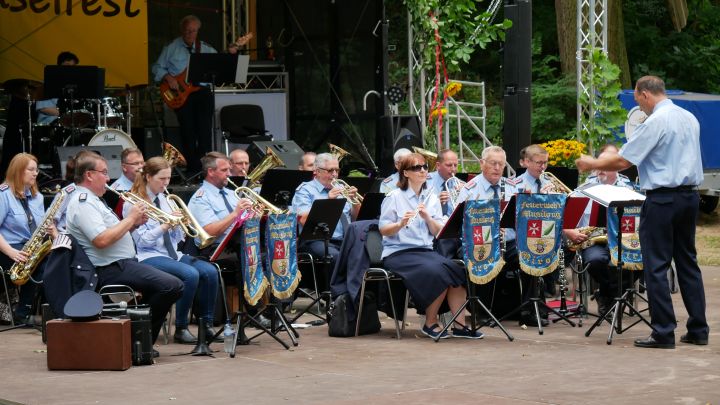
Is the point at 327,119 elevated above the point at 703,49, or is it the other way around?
the point at 703,49

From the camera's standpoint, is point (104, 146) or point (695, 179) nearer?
point (695, 179)

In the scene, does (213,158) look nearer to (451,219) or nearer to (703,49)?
(451,219)

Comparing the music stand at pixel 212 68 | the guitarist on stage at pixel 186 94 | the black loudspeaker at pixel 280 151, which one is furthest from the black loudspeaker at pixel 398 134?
the guitarist on stage at pixel 186 94

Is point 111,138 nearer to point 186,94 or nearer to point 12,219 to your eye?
→ point 186,94

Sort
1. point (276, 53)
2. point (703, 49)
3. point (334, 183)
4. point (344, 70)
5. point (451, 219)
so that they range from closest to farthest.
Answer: point (451, 219) < point (334, 183) < point (344, 70) < point (276, 53) < point (703, 49)

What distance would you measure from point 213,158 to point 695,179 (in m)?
3.90

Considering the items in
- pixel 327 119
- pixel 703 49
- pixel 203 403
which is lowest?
pixel 203 403

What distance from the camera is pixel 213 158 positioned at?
10500 millimetres

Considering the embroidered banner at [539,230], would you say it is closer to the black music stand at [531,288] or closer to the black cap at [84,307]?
the black music stand at [531,288]

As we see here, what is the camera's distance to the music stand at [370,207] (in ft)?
36.3

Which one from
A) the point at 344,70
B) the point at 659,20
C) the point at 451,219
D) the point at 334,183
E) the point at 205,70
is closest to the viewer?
the point at 451,219

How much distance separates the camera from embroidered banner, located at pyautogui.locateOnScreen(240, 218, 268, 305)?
30.8 feet

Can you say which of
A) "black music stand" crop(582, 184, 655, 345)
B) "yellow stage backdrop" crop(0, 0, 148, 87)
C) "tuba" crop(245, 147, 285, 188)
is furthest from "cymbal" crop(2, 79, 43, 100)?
"black music stand" crop(582, 184, 655, 345)

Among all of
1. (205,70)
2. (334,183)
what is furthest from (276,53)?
(334,183)
